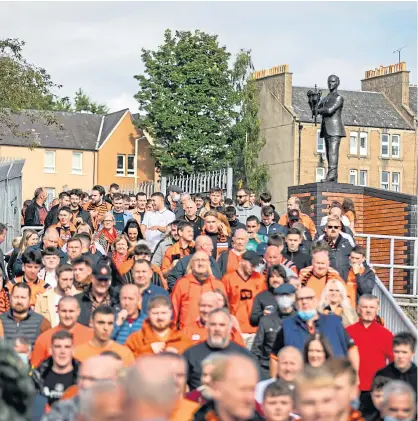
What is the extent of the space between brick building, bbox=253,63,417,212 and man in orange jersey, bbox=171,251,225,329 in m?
58.1

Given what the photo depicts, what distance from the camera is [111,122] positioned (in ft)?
266

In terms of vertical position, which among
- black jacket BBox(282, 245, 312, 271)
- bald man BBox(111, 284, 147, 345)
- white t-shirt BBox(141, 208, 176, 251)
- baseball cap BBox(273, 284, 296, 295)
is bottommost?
bald man BBox(111, 284, 147, 345)

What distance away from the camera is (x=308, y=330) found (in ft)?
35.8

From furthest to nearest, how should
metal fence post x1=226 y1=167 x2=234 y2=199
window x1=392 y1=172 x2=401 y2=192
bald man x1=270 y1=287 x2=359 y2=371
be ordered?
window x1=392 y1=172 x2=401 y2=192 → metal fence post x1=226 y1=167 x2=234 y2=199 → bald man x1=270 y1=287 x2=359 y2=371

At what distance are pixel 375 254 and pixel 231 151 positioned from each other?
5069 cm

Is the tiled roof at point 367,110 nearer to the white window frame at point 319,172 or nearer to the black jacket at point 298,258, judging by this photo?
the white window frame at point 319,172

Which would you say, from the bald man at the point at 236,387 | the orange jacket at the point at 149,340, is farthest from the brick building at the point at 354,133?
the bald man at the point at 236,387

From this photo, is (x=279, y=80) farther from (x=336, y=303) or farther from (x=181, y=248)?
(x=336, y=303)

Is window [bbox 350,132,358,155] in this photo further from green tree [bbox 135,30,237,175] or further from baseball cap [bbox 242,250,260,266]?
baseball cap [bbox 242,250,260,266]

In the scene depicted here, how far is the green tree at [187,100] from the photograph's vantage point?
6962 cm

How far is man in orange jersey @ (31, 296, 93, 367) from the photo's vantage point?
1037cm

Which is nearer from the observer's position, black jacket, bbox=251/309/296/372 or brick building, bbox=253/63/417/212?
black jacket, bbox=251/309/296/372

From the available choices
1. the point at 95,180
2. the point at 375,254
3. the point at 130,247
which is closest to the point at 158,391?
the point at 130,247

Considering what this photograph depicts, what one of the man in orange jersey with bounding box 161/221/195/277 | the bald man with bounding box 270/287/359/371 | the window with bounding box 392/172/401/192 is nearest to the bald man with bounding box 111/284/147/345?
the bald man with bounding box 270/287/359/371
